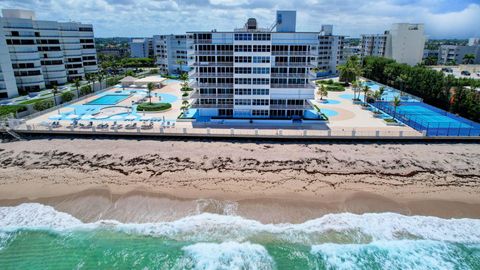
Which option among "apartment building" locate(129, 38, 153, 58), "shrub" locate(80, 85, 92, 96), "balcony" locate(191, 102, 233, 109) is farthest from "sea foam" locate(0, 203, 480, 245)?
"apartment building" locate(129, 38, 153, 58)

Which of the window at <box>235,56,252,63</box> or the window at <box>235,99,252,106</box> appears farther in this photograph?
the window at <box>235,99,252,106</box>

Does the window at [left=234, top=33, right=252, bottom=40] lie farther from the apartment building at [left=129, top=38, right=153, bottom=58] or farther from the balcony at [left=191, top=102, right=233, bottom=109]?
the apartment building at [left=129, top=38, right=153, bottom=58]

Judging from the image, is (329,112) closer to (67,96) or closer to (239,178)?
(239,178)

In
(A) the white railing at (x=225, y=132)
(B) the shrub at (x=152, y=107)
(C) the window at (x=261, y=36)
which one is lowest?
(A) the white railing at (x=225, y=132)

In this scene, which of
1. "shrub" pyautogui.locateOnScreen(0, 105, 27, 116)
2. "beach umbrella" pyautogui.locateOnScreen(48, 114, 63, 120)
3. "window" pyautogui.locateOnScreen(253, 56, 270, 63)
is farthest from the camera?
"beach umbrella" pyautogui.locateOnScreen(48, 114, 63, 120)

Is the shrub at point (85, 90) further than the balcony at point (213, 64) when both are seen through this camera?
Yes

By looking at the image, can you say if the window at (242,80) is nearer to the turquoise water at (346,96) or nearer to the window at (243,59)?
the window at (243,59)

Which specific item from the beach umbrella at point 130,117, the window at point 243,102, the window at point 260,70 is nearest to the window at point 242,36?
the window at point 260,70
